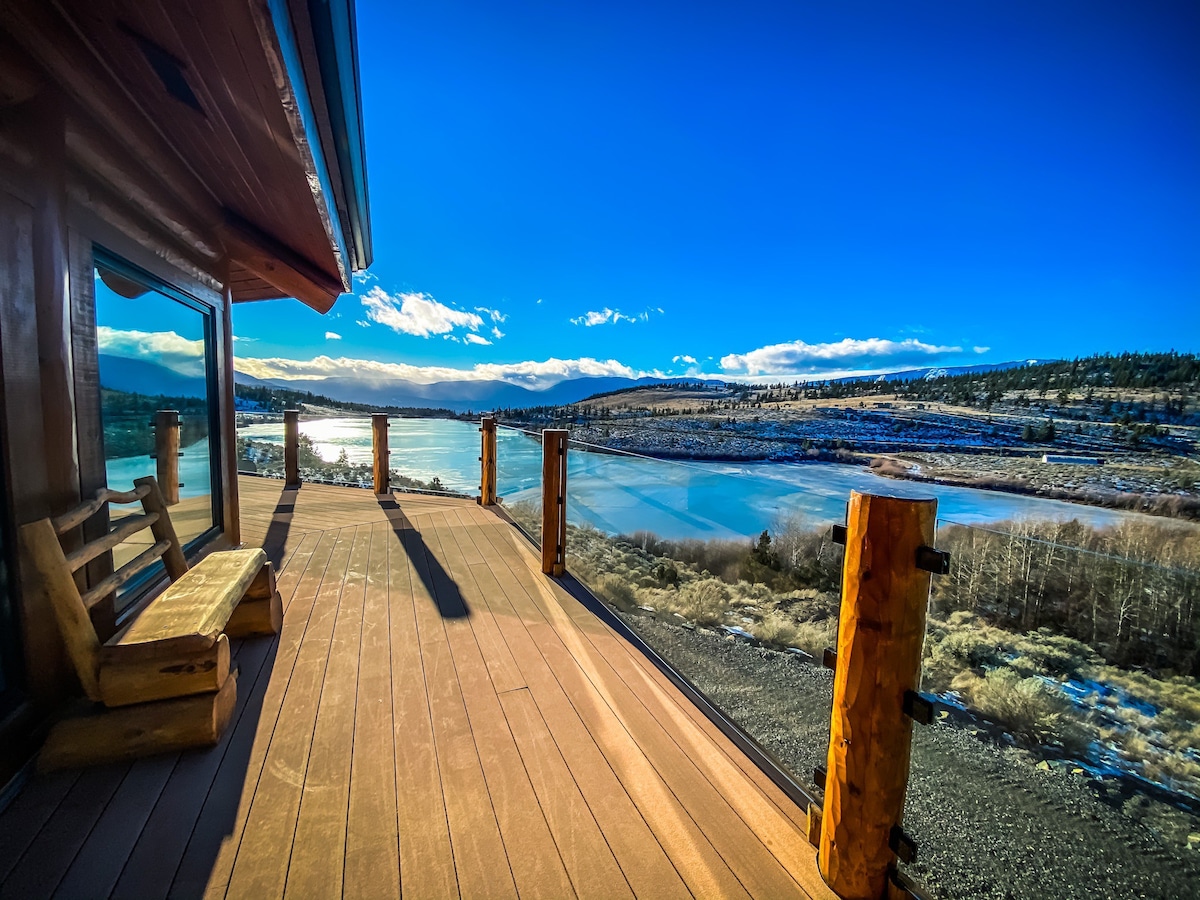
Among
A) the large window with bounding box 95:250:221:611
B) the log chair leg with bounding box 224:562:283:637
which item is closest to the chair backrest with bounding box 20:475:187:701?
the large window with bounding box 95:250:221:611

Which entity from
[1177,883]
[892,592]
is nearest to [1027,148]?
[1177,883]

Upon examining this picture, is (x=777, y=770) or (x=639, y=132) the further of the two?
(x=639, y=132)

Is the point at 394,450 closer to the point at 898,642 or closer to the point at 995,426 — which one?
the point at 898,642

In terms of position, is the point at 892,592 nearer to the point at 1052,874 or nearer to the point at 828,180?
the point at 1052,874

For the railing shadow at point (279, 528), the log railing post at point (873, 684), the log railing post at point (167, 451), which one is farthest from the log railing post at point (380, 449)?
the log railing post at point (873, 684)

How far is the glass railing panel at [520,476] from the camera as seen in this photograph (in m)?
4.60

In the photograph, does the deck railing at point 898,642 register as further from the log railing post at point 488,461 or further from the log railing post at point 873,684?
the log railing post at point 488,461

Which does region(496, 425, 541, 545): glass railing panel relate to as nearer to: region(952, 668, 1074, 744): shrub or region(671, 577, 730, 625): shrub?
region(671, 577, 730, 625): shrub

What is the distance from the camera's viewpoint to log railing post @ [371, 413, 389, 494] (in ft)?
20.0

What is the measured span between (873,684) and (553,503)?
2.45 metres

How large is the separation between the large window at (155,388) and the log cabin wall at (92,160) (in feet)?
0.46

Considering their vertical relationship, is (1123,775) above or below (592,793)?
below

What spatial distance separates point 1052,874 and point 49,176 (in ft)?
15.1

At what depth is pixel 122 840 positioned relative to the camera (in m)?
1.17
